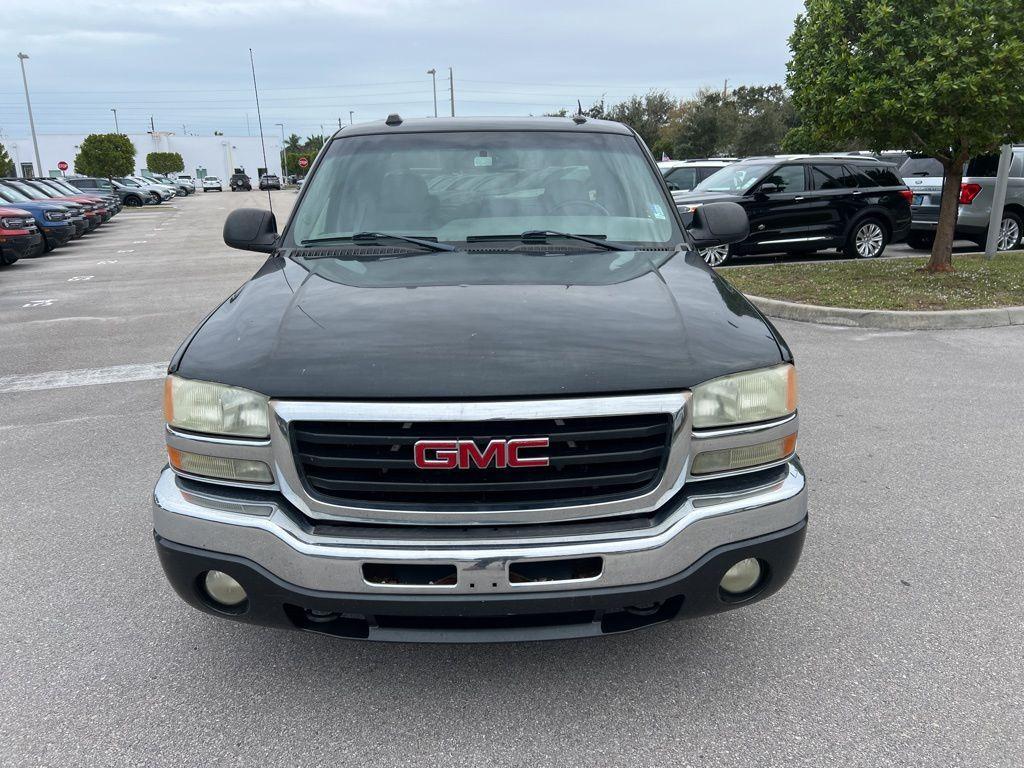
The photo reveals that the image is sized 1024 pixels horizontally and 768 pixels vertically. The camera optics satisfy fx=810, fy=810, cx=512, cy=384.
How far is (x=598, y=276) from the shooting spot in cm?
296

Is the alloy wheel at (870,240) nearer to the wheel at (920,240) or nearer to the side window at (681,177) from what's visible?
the wheel at (920,240)

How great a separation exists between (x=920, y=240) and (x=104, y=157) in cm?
4899

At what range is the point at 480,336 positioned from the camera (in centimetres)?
239

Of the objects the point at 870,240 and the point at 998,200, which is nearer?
the point at 998,200

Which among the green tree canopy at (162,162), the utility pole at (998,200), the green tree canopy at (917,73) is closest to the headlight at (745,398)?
the green tree canopy at (917,73)

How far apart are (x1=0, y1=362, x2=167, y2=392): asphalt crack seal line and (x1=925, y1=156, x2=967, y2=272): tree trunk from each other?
949 centimetres

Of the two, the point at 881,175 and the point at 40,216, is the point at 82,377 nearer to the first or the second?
the point at 881,175

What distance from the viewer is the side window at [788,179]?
12.6 m

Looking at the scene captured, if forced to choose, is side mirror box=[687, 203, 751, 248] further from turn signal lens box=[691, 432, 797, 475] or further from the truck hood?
turn signal lens box=[691, 432, 797, 475]

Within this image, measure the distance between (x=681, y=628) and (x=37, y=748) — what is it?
211cm

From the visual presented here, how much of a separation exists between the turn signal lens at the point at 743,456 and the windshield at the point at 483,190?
134 centimetres

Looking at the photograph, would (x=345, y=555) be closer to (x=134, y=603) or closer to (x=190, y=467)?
A: (x=190, y=467)

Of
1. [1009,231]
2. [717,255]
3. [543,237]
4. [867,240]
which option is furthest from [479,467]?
[1009,231]

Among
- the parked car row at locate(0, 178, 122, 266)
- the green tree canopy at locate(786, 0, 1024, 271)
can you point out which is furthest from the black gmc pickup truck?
the parked car row at locate(0, 178, 122, 266)
